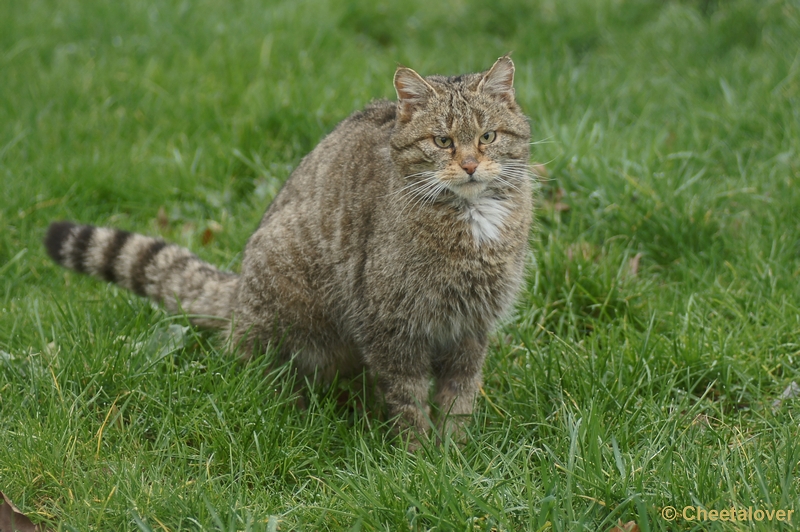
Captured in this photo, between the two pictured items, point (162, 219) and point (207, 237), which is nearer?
point (207, 237)

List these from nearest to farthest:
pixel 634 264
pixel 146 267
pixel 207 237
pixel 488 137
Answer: pixel 488 137
pixel 146 267
pixel 634 264
pixel 207 237

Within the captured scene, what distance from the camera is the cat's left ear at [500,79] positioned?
11.7ft

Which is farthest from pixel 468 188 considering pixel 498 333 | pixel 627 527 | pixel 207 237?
pixel 207 237

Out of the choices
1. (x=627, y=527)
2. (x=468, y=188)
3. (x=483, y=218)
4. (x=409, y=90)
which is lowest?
(x=627, y=527)

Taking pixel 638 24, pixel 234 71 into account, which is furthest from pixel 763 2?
pixel 234 71

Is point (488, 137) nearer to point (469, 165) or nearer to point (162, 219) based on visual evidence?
point (469, 165)

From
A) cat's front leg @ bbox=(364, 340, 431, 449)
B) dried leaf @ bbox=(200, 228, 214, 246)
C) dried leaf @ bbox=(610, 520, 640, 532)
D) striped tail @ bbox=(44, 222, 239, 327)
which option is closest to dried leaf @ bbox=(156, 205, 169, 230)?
dried leaf @ bbox=(200, 228, 214, 246)

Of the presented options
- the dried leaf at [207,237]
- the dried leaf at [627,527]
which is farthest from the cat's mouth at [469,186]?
the dried leaf at [207,237]

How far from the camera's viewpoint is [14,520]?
2.93 meters

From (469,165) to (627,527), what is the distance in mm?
1501

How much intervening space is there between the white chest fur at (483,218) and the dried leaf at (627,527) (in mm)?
1298

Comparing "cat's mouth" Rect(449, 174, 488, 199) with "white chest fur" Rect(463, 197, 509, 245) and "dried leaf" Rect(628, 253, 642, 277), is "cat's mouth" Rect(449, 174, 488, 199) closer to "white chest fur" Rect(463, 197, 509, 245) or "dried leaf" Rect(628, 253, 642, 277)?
"white chest fur" Rect(463, 197, 509, 245)

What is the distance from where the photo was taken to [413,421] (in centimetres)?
367

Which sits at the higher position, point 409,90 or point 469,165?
point 409,90
